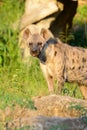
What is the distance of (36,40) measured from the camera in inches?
315

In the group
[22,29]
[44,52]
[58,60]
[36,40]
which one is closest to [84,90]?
[58,60]

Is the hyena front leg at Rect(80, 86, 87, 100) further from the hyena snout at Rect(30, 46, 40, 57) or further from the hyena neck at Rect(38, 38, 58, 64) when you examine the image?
the hyena snout at Rect(30, 46, 40, 57)

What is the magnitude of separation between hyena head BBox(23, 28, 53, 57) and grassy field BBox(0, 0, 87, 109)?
0.57 metres

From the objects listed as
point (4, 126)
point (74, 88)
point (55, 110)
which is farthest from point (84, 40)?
point (4, 126)

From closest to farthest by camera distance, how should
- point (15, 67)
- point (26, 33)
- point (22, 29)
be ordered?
point (26, 33) → point (15, 67) → point (22, 29)

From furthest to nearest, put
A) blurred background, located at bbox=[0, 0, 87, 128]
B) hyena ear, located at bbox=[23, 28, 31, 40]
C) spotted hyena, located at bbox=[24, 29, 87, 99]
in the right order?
blurred background, located at bbox=[0, 0, 87, 128] → hyena ear, located at bbox=[23, 28, 31, 40] → spotted hyena, located at bbox=[24, 29, 87, 99]

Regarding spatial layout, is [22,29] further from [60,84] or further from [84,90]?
[60,84]

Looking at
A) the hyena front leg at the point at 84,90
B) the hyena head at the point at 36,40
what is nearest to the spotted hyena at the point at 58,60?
the hyena head at the point at 36,40

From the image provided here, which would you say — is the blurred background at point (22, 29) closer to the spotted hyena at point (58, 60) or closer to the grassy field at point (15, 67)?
the grassy field at point (15, 67)

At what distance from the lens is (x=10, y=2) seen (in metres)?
11.1

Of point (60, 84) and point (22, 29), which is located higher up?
point (60, 84)

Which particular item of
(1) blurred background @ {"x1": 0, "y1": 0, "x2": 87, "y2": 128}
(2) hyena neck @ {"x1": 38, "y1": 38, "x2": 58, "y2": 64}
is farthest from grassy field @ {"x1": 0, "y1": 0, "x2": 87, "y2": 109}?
(2) hyena neck @ {"x1": 38, "y1": 38, "x2": 58, "y2": 64}

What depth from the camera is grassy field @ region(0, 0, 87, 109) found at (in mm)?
8523

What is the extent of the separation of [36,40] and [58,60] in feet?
1.32
